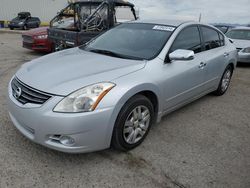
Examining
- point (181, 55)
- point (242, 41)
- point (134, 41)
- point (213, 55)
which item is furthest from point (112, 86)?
point (242, 41)

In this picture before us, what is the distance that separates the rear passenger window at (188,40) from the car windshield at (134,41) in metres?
0.16

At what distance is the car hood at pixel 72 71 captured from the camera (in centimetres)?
247

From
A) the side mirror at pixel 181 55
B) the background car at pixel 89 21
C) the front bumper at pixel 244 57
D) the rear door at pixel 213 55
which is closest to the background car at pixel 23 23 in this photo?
the background car at pixel 89 21

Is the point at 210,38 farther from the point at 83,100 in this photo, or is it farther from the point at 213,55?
the point at 83,100

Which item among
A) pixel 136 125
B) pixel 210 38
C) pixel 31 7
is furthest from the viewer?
pixel 31 7

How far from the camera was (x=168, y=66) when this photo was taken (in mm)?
3195

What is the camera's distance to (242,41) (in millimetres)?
8883

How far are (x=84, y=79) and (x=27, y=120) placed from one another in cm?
70

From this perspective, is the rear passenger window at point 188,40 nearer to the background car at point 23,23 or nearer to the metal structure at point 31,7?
the background car at point 23,23

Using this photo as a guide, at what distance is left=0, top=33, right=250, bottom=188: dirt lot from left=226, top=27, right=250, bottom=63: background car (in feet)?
17.1

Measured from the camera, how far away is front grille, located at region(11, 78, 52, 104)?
241cm

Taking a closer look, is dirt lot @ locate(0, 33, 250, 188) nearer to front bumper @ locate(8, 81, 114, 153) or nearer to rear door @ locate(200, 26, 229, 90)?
front bumper @ locate(8, 81, 114, 153)

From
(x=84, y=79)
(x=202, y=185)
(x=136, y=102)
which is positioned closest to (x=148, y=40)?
(x=136, y=102)

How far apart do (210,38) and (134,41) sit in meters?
1.67
